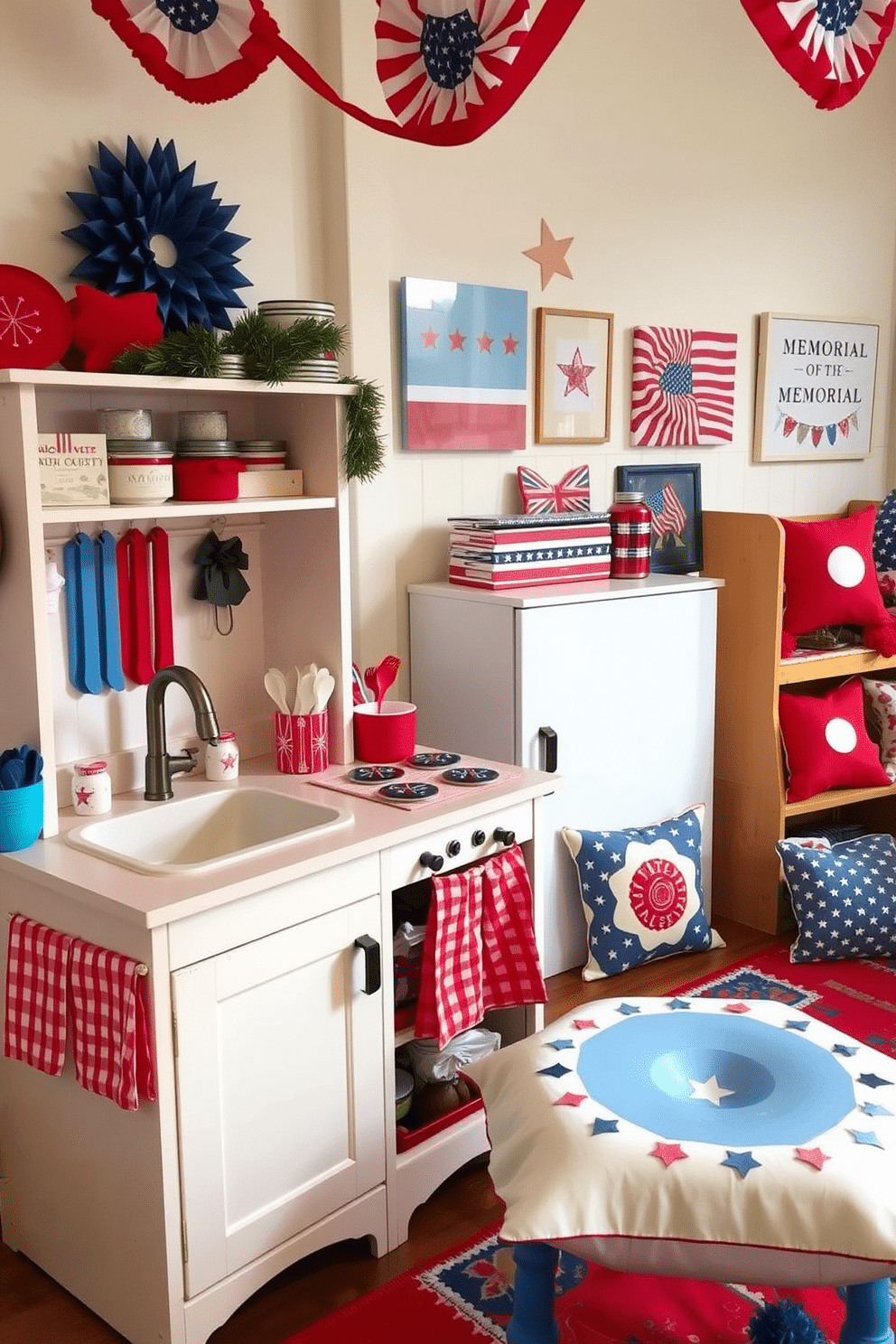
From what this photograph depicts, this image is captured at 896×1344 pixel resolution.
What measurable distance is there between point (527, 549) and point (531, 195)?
3.07 ft

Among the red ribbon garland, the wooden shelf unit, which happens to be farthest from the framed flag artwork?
the red ribbon garland

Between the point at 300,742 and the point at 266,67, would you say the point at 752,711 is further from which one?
the point at 266,67

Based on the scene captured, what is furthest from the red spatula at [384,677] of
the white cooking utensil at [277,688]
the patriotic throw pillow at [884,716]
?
the patriotic throw pillow at [884,716]

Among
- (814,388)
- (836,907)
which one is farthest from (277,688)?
(814,388)

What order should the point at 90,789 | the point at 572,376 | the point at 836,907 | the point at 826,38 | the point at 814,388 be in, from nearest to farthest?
the point at 826,38, the point at 90,789, the point at 836,907, the point at 572,376, the point at 814,388

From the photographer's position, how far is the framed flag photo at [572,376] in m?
3.36

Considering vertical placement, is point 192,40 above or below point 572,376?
above

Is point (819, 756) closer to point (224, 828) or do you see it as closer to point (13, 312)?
point (224, 828)

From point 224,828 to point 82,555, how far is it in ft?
1.89

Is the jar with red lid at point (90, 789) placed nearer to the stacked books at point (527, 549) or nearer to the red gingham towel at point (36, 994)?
the red gingham towel at point (36, 994)

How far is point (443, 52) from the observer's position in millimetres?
1955

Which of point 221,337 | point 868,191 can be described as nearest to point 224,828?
point 221,337

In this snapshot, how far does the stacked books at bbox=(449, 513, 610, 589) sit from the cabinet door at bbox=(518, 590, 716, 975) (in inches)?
6.7

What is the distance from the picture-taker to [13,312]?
7.14 feet
